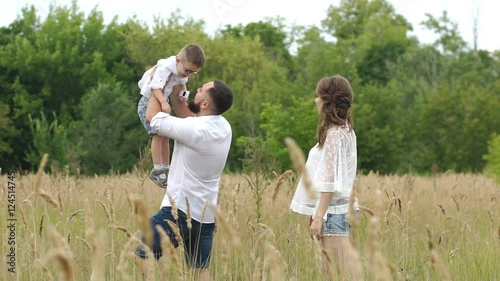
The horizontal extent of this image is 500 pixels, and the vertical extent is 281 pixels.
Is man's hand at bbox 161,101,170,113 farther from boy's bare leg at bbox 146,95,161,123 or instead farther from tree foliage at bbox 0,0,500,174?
tree foliage at bbox 0,0,500,174

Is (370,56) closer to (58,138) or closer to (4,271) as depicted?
(58,138)

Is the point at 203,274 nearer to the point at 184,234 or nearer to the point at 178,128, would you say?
the point at 184,234

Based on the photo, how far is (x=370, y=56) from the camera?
53406mm

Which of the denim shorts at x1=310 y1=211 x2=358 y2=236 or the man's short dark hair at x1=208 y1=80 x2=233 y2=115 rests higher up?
the man's short dark hair at x1=208 y1=80 x2=233 y2=115

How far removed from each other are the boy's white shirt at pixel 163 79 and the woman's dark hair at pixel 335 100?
1235 millimetres

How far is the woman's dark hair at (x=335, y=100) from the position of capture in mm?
4895

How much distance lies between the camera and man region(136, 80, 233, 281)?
4609 mm

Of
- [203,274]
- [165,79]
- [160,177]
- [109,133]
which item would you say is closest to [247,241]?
[160,177]

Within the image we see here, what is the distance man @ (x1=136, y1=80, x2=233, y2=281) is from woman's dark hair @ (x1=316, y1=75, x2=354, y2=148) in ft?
1.98

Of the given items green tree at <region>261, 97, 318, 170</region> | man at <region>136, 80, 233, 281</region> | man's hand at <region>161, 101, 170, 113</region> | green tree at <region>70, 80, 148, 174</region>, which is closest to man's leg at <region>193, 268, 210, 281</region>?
man at <region>136, 80, 233, 281</region>

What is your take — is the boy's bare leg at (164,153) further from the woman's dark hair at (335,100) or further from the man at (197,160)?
the woman's dark hair at (335,100)

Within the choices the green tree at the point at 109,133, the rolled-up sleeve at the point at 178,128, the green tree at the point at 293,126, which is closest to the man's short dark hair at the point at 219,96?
the rolled-up sleeve at the point at 178,128

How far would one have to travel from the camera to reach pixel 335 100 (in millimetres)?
4898

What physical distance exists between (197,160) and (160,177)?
2.98 feet
